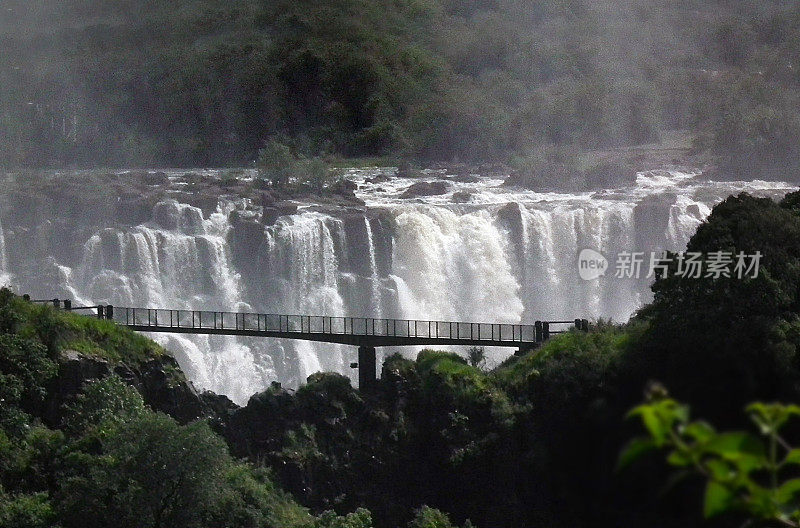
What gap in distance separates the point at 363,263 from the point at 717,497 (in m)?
49.3

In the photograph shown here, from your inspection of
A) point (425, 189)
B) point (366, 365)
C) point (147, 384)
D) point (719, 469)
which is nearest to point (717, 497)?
point (719, 469)

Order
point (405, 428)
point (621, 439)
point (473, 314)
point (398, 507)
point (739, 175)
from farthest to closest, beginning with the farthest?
point (739, 175)
point (473, 314)
point (405, 428)
point (398, 507)
point (621, 439)

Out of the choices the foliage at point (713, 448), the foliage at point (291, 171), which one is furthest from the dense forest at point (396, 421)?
the foliage at point (291, 171)

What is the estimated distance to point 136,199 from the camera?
171ft

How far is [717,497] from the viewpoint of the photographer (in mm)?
2201

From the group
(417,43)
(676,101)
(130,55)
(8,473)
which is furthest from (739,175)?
(8,473)

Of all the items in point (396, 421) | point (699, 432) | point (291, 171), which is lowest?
point (396, 421)

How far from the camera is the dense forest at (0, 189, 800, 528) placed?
24.0 m

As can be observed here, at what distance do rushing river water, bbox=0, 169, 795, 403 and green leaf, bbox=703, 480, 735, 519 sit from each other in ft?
141

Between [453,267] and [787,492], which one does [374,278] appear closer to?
[453,267]

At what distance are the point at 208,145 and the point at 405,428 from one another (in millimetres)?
41537

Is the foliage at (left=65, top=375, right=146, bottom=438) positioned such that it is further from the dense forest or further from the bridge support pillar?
the bridge support pillar

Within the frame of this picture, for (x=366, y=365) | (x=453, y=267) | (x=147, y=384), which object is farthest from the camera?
(x=453, y=267)

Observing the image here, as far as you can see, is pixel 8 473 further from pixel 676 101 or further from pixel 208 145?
pixel 676 101
